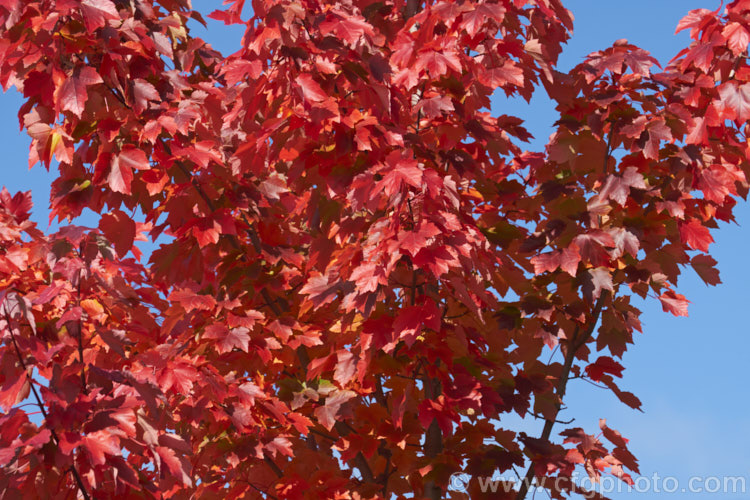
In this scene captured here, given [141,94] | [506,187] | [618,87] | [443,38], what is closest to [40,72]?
[141,94]

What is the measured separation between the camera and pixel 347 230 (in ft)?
15.3

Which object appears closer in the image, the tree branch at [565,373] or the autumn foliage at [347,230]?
the autumn foliage at [347,230]

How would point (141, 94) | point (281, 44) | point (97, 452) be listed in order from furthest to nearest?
point (141, 94)
point (281, 44)
point (97, 452)

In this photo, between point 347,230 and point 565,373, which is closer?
point 347,230

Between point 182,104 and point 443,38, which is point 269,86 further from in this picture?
point 443,38

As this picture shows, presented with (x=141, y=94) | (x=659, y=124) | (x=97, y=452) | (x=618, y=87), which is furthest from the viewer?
(x=618, y=87)

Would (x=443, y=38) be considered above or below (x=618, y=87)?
below

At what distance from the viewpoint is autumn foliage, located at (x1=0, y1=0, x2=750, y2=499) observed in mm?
4141

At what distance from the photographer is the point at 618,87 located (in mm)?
5457

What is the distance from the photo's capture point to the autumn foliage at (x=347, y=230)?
414cm

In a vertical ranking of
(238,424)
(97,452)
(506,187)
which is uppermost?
(506,187)

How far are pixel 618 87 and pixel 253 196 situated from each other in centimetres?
275

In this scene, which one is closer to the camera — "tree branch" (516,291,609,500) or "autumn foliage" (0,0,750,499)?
"autumn foliage" (0,0,750,499)

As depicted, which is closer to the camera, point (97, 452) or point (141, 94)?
point (97, 452)
